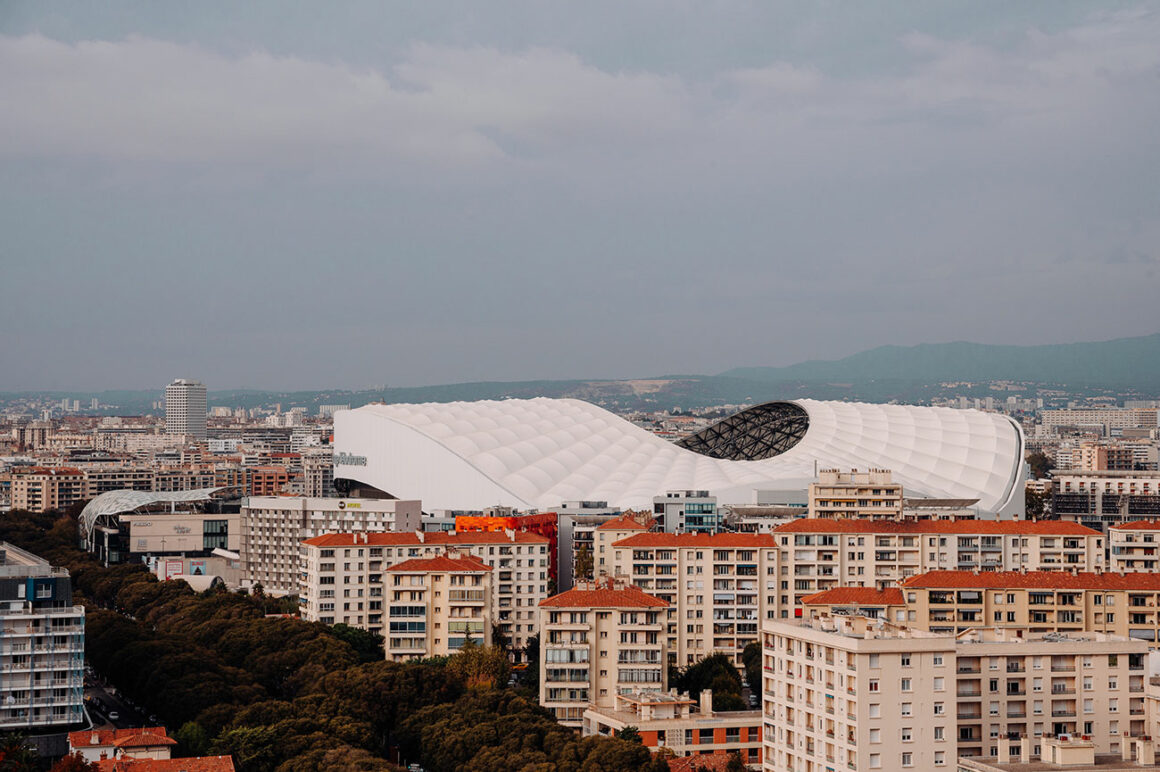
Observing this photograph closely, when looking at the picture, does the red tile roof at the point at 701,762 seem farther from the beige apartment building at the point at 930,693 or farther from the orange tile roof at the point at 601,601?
the orange tile roof at the point at 601,601

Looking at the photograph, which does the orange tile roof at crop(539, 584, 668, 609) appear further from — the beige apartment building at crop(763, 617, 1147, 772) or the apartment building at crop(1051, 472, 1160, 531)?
the apartment building at crop(1051, 472, 1160, 531)

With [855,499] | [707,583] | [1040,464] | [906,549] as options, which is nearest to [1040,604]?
[906,549]

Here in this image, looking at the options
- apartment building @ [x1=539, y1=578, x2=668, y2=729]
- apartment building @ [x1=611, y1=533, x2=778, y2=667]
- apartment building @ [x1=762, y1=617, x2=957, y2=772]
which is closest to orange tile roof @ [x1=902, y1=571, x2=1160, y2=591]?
apartment building @ [x1=611, y1=533, x2=778, y2=667]

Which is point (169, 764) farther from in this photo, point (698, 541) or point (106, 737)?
point (698, 541)

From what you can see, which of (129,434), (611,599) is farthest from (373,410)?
(129,434)

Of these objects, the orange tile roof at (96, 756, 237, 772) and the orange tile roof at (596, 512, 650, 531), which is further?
the orange tile roof at (596, 512, 650, 531)
